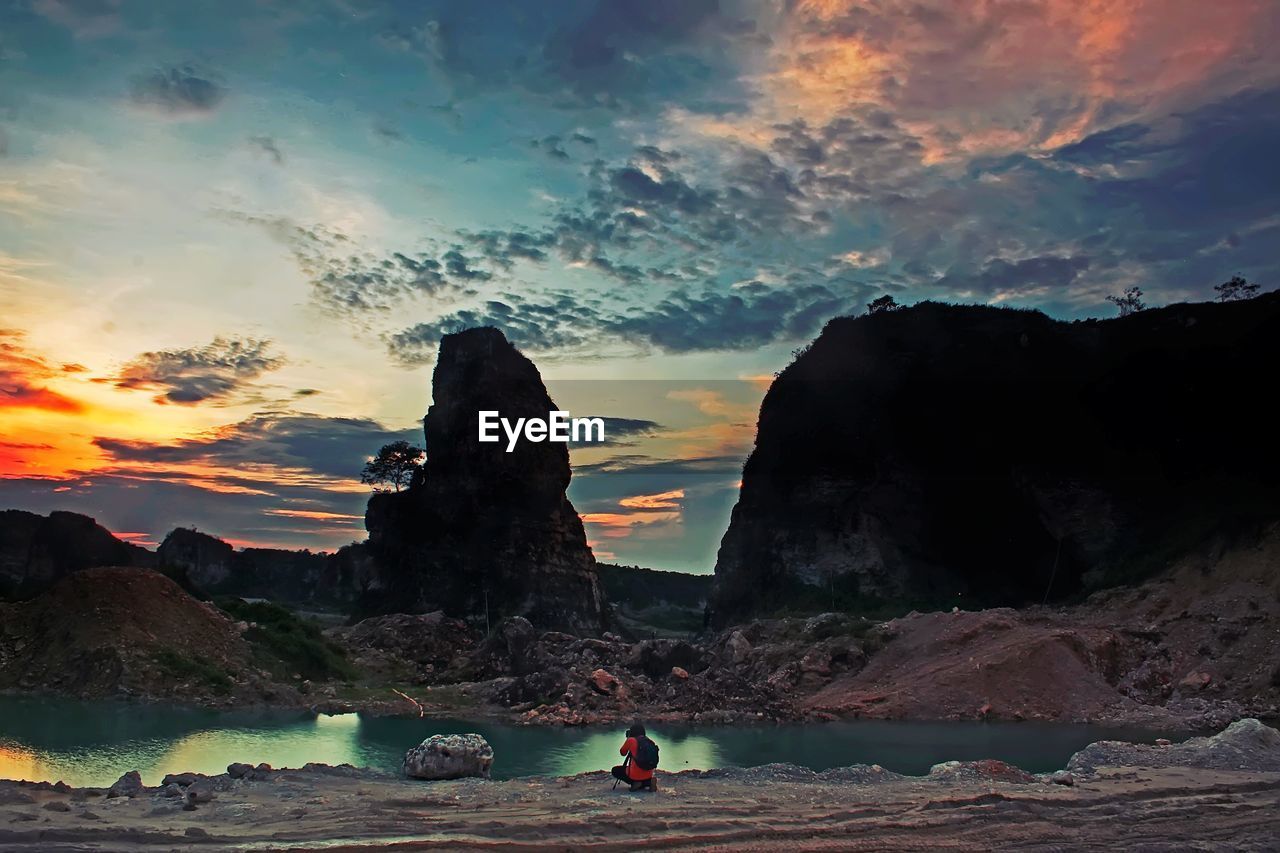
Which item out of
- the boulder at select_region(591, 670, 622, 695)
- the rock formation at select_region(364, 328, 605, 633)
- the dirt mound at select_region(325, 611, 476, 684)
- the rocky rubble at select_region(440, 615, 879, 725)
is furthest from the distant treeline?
the boulder at select_region(591, 670, 622, 695)

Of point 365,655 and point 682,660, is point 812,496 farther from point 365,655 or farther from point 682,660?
point 365,655

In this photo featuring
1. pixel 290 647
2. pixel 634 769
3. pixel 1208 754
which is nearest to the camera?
pixel 634 769

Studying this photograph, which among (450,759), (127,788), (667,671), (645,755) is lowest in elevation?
(667,671)

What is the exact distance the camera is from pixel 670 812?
12102mm

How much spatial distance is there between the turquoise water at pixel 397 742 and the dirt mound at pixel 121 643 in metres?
1.64

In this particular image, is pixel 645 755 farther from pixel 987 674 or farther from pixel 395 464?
pixel 395 464

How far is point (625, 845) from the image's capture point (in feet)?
34.1

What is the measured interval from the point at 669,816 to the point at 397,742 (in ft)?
55.7

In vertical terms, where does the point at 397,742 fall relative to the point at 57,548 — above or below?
below

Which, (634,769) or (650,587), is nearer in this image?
(634,769)

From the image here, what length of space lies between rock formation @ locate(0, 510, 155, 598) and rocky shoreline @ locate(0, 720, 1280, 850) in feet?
215

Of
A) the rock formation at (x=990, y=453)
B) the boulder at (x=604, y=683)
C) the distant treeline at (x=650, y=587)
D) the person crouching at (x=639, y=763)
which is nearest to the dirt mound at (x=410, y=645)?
the boulder at (x=604, y=683)

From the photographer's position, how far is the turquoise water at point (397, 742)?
21297 millimetres

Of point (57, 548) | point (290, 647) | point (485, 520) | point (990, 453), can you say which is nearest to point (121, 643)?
point (290, 647)
